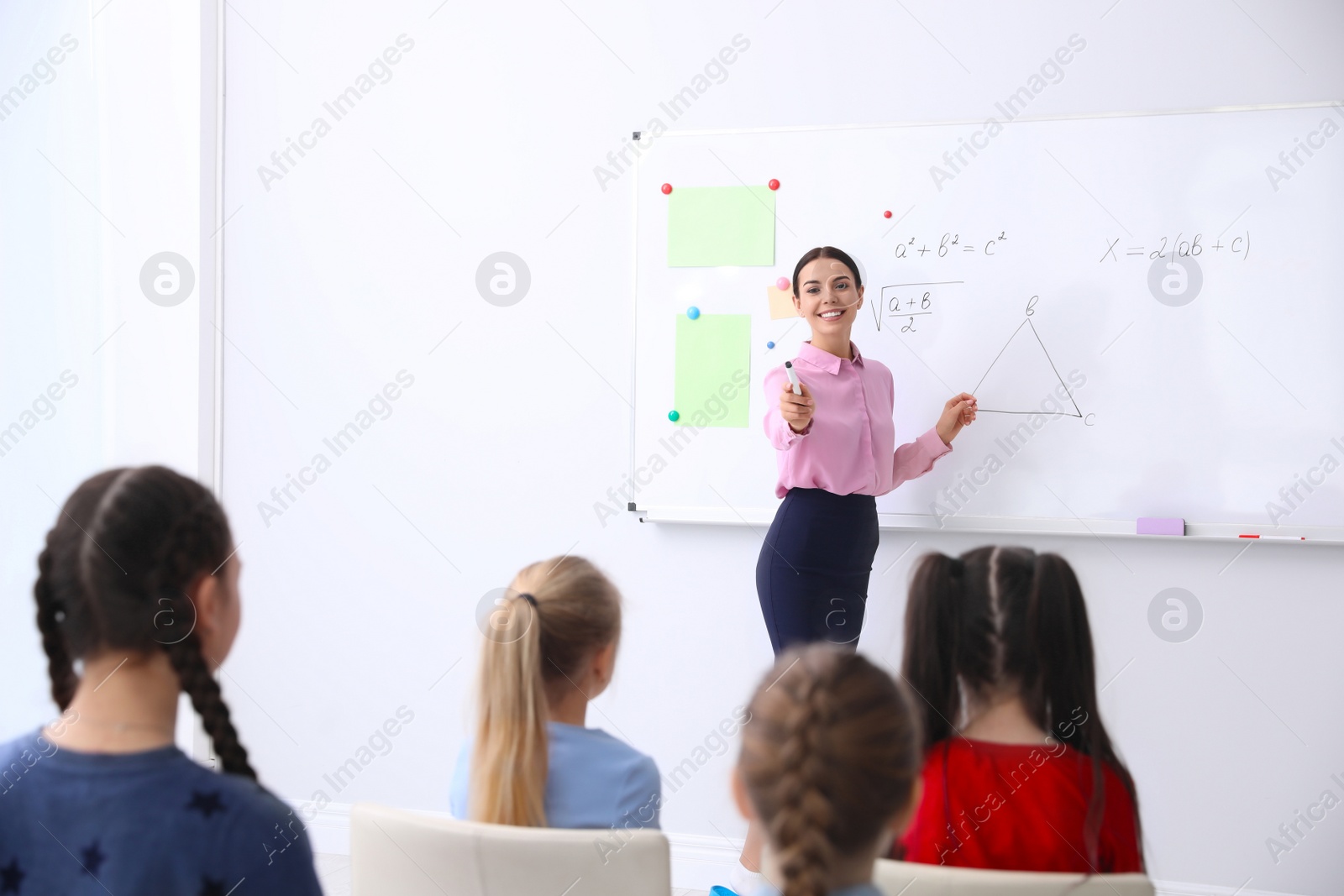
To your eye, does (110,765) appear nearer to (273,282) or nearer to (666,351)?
(666,351)

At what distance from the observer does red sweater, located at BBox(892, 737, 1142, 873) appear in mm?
1148

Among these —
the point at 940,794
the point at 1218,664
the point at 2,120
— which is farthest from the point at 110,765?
the point at 2,120

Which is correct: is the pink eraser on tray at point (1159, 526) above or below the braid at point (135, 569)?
above

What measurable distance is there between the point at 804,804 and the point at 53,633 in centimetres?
84

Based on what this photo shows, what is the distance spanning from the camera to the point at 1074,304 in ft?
7.92

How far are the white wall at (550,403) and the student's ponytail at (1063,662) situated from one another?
1259 millimetres

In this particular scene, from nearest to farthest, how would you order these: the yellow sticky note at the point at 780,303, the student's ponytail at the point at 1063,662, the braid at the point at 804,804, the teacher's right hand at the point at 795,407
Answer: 1. the braid at the point at 804,804
2. the student's ponytail at the point at 1063,662
3. the teacher's right hand at the point at 795,407
4. the yellow sticky note at the point at 780,303

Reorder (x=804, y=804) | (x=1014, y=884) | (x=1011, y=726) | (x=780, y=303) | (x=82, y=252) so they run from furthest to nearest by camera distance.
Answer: (x=82, y=252) → (x=780, y=303) → (x=1011, y=726) → (x=1014, y=884) → (x=804, y=804)

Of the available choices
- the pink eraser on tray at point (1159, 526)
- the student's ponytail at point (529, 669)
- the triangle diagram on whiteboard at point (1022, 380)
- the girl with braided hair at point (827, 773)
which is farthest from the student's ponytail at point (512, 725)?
the pink eraser on tray at point (1159, 526)

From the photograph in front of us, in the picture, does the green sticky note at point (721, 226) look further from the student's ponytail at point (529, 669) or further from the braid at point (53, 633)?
the braid at point (53, 633)

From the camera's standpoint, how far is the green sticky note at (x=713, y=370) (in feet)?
8.52

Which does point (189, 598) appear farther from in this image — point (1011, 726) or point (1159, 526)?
point (1159, 526)

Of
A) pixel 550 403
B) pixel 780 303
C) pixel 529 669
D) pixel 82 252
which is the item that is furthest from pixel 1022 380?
pixel 82 252

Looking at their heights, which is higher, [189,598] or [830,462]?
[830,462]
